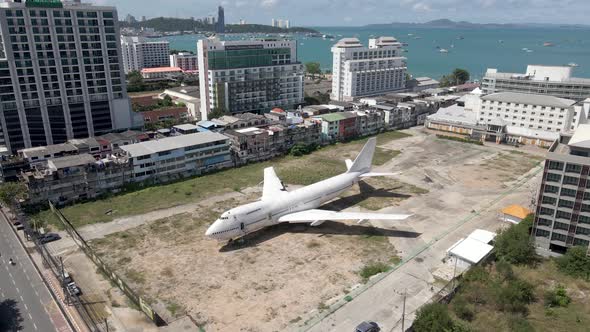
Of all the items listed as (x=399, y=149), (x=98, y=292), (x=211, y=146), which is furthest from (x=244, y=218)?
(x=399, y=149)

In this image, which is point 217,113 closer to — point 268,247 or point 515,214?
point 268,247

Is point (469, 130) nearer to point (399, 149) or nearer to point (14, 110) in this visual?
point (399, 149)

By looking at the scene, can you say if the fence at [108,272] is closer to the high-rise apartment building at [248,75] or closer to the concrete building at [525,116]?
the high-rise apartment building at [248,75]

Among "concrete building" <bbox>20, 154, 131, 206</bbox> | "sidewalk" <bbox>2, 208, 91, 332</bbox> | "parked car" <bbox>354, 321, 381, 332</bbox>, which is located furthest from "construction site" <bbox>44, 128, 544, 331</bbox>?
"concrete building" <bbox>20, 154, 131, 206</bbox>

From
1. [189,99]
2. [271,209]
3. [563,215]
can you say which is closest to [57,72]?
[189,99]

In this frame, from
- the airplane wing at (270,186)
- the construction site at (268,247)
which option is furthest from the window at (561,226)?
the airplane wing at (270,186)

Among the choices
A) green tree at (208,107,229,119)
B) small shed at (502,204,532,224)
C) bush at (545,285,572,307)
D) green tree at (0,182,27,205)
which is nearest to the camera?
bush at (545,285,572,307)

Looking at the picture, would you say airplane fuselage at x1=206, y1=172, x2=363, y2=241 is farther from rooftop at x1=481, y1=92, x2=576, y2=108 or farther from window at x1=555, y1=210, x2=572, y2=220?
rooftop at x1=481, y1=92, x2=576, y2=108
